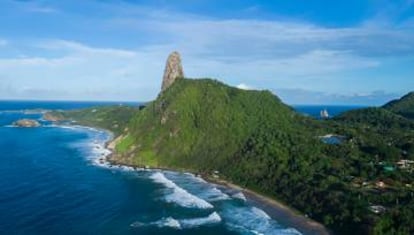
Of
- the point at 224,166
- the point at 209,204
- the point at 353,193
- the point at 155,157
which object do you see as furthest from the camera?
the point at 155,157

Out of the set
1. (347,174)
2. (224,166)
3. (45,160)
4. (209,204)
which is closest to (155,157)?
(224,166)

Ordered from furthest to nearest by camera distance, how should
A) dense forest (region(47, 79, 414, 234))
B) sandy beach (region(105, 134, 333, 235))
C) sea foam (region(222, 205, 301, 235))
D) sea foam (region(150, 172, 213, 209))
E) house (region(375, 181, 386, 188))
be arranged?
house (region(375, 181, 386, 188)) → sea foam (region(150, 172, 213, 209)) → dense forest (region(47, 79, 414, 234)) → sandy beach (region(105, 134, 333, 235)) → sea foam (region(222, 205, 301, 235))

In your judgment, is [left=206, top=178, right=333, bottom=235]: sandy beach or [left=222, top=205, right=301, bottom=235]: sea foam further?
[left=206, top=178, right=333, bottom=235]: sandy beach

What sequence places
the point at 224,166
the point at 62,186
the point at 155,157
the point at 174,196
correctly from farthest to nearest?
the point at 155,157, the point at 224,166, the point at 62,186, the point at 174,196

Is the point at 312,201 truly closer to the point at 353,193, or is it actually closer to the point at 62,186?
the point at 353,193

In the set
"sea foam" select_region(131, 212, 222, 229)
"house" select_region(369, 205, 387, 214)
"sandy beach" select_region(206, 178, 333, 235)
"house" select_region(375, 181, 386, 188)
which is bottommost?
"sea foam" select_region(131, 212, 222, 229)

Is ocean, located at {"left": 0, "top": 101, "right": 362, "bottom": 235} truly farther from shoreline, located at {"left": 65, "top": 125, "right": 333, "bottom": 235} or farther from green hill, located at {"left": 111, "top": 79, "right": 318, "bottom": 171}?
green hill, located at {"left": 111, "top": 79, "right": 318, "bottom": 171}

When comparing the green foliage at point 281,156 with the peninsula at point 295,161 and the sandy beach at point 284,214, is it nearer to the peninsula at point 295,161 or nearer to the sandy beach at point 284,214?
the peninsula at point 295,161

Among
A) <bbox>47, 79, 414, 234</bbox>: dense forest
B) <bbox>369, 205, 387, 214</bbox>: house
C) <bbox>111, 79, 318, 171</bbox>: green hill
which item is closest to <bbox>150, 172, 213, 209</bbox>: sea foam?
<bbox>47, 79, 414, 234</bbox>: dense forest
